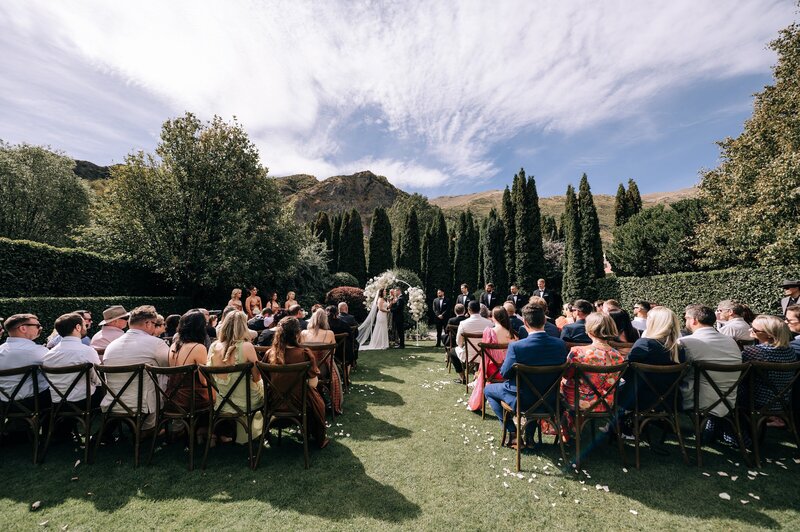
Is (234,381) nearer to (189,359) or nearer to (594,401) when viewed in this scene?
(189,359)

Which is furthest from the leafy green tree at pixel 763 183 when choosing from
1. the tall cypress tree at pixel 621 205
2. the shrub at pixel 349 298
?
the shrub at pixel 349 298

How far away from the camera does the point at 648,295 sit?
15633 mm

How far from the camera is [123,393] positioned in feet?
12.6

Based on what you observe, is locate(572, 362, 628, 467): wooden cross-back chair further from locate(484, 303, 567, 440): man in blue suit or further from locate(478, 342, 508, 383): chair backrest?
locate(478, 342, 508, 383): chair backrest

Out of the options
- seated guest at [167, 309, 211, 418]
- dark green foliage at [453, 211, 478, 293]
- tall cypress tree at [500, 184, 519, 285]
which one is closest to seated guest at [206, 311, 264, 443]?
seated guest at [167, 309, 211, 418]

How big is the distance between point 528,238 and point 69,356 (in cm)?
2260

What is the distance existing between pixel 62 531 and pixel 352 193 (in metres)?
123

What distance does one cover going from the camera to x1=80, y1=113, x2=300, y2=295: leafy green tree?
13430mm

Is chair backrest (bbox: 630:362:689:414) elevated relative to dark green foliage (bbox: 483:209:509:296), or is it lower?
lower

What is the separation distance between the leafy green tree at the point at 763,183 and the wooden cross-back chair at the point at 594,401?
11190mm

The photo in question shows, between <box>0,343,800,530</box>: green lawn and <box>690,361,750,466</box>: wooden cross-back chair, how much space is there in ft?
0.94

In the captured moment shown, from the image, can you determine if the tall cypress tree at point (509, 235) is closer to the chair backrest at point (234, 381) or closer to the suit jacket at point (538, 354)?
the suit jacket at point (538, 354)

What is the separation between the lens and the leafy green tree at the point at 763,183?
421 inches

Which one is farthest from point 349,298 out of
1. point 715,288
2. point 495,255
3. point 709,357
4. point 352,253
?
point 715,288
